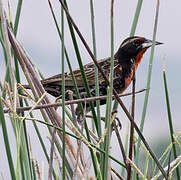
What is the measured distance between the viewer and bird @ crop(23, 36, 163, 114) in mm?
2396

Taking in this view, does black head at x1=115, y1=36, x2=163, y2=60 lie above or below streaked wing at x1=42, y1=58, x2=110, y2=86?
above

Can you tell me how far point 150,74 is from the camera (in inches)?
51.4

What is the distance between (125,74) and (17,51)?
141 cm

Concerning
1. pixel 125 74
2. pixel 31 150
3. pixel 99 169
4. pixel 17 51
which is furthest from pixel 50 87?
pixel 99 169

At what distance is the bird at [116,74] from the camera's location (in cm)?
240

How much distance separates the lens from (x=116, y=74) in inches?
103

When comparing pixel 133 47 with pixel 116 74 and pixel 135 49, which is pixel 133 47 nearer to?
pixel 135 49

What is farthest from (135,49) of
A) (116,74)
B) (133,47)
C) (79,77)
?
(79,77)

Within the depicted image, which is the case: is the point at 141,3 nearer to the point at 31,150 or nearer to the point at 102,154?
the point at 102,154

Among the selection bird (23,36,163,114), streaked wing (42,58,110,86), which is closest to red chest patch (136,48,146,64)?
bird (23,36,163,114)

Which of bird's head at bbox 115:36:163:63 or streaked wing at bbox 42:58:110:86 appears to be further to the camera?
bird's head at bbox 115:36:163:63

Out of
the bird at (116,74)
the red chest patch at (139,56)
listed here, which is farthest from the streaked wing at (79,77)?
the red chest patch at (139,56)

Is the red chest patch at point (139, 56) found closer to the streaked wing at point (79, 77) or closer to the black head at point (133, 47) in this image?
the black head at point (133, 47)

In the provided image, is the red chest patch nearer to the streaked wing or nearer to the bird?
the bird
